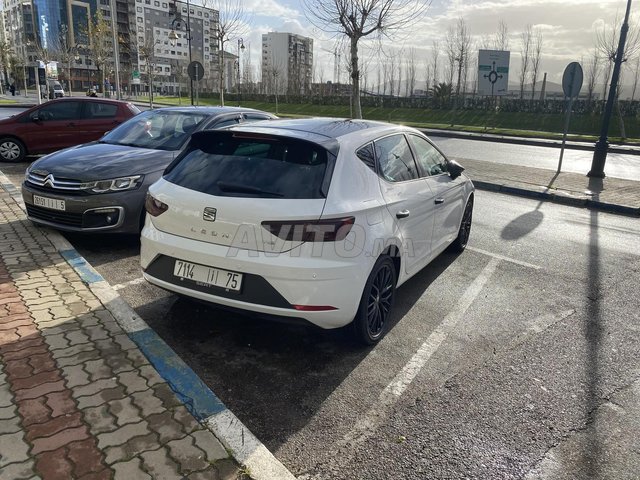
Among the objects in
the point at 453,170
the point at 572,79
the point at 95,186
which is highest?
the point at 572,79

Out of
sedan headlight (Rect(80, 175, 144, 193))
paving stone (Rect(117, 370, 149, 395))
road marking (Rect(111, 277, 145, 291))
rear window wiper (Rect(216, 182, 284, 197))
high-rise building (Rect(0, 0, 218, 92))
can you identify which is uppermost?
high-rise building (Rect(0, 0, 218, 92))

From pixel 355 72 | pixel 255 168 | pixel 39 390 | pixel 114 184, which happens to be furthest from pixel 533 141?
pixel 39 390

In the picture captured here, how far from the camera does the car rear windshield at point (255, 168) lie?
3.50 metres

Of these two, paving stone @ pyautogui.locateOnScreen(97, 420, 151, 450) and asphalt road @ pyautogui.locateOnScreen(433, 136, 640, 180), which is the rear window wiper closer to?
paving stone @ pyautogui.locateOnScreen(97, 420, 151, 450)

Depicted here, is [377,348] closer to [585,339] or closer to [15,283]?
[585,339]

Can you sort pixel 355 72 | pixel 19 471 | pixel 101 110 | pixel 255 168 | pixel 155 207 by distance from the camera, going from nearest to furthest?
pixel 19 471 < pixel 255 168 < pixel 155 207 < pixel 101 110 < pixel 355 72

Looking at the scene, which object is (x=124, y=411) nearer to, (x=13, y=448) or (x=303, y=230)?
(x=13, y=448)

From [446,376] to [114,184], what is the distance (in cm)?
431

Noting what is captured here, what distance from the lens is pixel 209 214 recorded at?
11.6 ft

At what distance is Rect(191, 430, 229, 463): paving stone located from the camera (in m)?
2.56

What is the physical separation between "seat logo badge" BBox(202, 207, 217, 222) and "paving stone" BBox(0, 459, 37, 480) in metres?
1.75

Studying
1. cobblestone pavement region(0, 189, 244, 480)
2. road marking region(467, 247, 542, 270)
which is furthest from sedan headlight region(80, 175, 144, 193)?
road marking region(467, 247, 542, 270)

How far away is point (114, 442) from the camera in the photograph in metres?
2.62

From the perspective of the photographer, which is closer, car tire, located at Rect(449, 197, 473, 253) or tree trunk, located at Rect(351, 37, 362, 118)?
car tire, located at Rect(449, 197, 473, 253)
